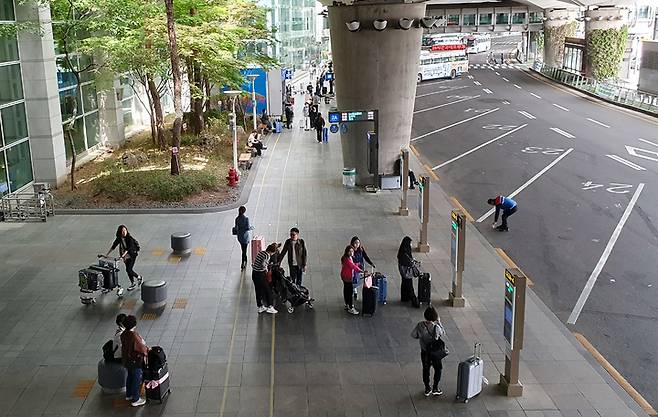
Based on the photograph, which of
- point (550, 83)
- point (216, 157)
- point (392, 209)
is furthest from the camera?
point (550, 83)

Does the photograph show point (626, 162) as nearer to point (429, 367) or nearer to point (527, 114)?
point (527, 114)

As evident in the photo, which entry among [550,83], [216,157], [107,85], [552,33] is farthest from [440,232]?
[552,33]

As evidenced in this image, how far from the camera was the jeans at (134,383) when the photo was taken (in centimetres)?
965

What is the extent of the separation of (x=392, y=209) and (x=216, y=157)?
10.5 metres

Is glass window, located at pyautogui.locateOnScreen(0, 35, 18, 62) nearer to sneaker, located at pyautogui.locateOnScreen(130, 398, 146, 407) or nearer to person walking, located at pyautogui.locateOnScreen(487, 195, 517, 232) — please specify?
sneaker, located at pyautogui.locateOnScreen(130, 398, 146, 407)

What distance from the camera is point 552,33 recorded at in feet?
229

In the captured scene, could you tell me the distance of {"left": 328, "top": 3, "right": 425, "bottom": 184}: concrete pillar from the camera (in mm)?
23016

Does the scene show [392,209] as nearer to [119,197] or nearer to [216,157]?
[119,197]

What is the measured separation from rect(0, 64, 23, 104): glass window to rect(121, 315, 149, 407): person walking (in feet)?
49.0

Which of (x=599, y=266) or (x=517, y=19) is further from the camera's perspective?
(x=517, y=19)

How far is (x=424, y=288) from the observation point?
13.4m

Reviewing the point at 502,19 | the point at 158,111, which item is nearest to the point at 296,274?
the point at 158,111

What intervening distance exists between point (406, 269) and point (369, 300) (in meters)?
1.04

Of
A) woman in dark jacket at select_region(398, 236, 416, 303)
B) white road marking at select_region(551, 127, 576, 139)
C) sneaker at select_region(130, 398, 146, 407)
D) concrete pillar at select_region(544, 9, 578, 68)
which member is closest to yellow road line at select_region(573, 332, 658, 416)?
woman in dark jacket at select_region(398, 236, 416, 303)
